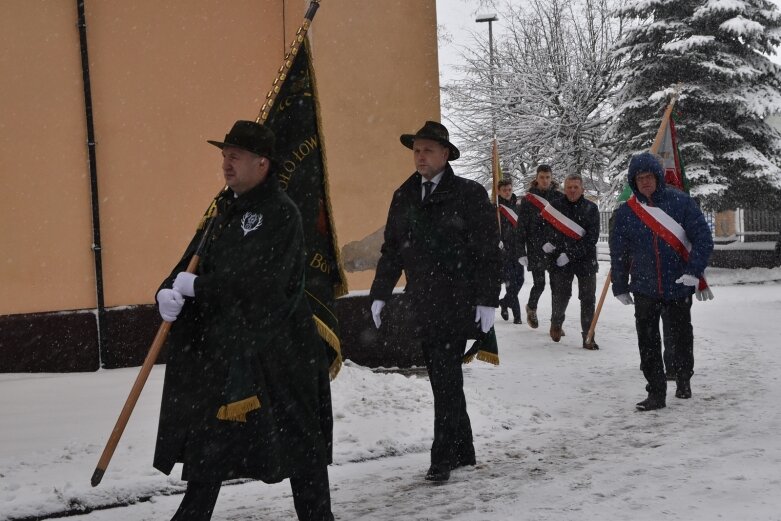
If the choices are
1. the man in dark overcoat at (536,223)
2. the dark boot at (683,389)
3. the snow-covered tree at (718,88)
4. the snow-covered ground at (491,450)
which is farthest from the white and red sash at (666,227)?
the snow-covered tree at (718,88)

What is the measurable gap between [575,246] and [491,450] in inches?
204

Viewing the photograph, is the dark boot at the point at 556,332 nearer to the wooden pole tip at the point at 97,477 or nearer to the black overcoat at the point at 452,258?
the black overcoat at the point at 452,258

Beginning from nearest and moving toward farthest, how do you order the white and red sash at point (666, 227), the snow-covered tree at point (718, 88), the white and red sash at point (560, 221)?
the white and red sash at point (666, 227), the white and red sash at point (560, 221), the snow-covered tree at point (718, 88)

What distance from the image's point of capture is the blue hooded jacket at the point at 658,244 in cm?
708

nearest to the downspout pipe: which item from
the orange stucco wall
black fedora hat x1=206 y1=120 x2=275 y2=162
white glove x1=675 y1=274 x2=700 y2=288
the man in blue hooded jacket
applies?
the orange stucco wall

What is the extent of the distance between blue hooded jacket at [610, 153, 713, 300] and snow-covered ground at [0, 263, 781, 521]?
3.16ft

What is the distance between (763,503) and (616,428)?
1995 millimetres

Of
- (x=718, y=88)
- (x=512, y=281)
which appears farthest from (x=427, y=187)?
(x=718, y=88)

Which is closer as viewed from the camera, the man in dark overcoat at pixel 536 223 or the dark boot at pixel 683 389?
the dark boot at pixel 683 389

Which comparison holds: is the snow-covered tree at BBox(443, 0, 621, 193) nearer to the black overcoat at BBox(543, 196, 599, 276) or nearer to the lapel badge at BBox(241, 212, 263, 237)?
the black overcoat at BBox(543, 196, 599, 276)

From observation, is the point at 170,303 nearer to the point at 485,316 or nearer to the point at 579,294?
the point at 485,316

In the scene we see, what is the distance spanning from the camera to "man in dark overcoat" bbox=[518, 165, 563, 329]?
1119 centimetres

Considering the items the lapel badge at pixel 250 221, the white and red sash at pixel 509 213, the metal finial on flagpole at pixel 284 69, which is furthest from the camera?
the white and red sash at pixel 509 213

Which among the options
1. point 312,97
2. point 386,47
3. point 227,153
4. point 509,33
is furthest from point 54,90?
point 509,33
